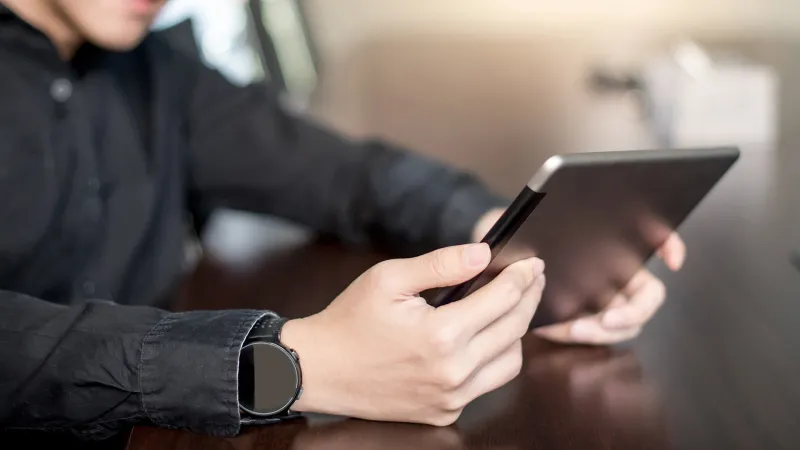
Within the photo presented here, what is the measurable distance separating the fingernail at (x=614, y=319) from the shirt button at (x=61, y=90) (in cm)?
68

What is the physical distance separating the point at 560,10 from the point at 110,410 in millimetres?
2519

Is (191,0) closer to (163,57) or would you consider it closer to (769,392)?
(163,57)

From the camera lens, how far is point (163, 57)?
1.17m

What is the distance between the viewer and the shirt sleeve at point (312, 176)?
1.06 m

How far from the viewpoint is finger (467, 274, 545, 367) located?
60 centimetres

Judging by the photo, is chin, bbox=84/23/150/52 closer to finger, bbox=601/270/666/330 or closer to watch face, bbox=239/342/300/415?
watch face, bbox=239/342/300/415

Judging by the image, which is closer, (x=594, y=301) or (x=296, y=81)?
(x=594, y=301)

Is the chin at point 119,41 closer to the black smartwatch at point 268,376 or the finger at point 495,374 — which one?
the black smartwatch at point 268,376

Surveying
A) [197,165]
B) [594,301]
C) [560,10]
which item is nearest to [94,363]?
[594,301]

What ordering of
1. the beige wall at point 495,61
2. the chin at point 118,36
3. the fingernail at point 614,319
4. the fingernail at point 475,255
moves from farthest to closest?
the beige wall at point 495,61 < the chin at point 118,36 < the fingernail at point 614,319 < the fingernail at point 475,255

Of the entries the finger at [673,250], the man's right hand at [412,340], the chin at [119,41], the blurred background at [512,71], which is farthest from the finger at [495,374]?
the chin at [119,41]

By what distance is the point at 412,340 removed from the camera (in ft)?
1.91

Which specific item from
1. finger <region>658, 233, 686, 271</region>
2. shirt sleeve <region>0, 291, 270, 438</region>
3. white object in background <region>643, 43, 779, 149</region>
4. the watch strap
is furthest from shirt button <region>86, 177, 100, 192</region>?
white object in background <region>643, 43, 779, 149</region>

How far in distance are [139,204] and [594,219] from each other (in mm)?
652
